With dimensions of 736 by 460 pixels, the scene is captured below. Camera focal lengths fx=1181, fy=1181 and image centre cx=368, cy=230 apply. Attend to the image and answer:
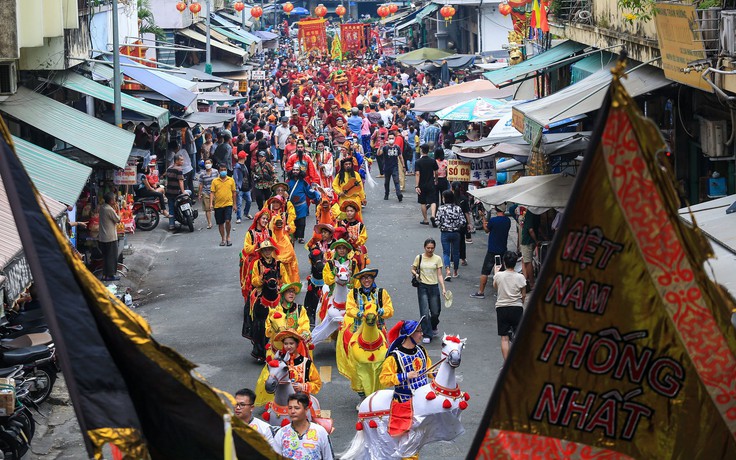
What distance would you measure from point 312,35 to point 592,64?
48.8m

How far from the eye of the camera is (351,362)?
42.2ft

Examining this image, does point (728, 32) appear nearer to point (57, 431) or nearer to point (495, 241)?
point (495, 241)

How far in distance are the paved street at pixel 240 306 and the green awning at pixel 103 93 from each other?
8.13ft

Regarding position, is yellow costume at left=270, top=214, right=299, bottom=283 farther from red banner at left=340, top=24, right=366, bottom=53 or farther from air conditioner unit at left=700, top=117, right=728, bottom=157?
red banner at left=340, top=24, right=366, bottom=53

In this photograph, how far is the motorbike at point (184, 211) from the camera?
24625 mm

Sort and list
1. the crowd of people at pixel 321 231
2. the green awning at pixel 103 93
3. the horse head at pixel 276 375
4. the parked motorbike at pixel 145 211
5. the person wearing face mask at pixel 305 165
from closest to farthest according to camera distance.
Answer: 1. the horse head at pixel 276 375
2. the crowd of people at pixel 321 231
3. the person wearing face mask at pixel 305 165
4. the green awning at pixel 103 93
5. the parked motorbike at pixel 145 211

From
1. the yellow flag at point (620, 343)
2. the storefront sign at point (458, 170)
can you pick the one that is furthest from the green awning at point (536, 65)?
the yellow flag at point (620, 343)

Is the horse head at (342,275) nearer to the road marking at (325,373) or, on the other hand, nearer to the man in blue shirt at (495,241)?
the road marking at (325,373)

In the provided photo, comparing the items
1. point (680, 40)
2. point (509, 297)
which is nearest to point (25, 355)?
point (509, 297)

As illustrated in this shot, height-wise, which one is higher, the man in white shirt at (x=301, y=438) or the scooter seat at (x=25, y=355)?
the man in white shirt at (x=301, y=438)

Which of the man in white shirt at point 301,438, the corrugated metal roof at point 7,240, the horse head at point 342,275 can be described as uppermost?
the corrugated metal roof at point 7,240

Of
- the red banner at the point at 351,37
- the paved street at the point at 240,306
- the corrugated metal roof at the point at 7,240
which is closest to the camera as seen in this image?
the corrugated metal roof at the point at 7,240

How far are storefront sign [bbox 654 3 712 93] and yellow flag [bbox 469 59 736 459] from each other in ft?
29.5

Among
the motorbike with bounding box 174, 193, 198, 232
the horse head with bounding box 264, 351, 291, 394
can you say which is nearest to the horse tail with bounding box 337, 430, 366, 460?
the horse head with bounding box 264, 351, 291, 394
